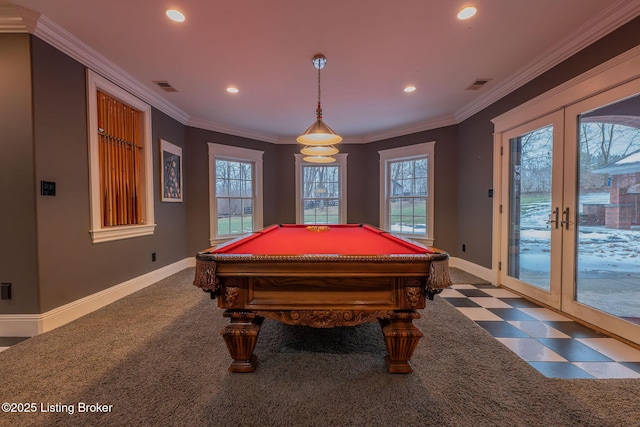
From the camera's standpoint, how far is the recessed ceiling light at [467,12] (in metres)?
2.02

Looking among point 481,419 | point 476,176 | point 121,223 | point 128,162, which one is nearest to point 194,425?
point 481,419

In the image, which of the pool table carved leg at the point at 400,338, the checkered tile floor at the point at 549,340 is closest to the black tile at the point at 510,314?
the checkered tile floor at the point at 549,340

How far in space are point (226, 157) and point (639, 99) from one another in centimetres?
514

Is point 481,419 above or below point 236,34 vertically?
below

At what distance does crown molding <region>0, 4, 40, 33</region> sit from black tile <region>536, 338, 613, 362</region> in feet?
15.6

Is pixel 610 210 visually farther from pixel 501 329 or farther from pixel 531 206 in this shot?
pixel 501 329

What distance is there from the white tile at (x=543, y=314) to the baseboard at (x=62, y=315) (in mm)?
4394

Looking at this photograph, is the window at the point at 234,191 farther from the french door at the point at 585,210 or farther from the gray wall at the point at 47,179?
the french door at the point at 585,210

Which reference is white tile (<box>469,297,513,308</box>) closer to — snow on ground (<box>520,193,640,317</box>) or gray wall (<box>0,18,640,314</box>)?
snow on ground (<box>520,193,640,317</box>)

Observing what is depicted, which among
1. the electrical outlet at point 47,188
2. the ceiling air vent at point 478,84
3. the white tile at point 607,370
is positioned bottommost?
the white tile at point 607,370

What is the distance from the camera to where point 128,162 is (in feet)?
10.9

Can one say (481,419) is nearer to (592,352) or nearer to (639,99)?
(592,352)

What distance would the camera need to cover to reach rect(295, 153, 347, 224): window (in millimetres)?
5750

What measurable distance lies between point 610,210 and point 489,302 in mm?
1360
